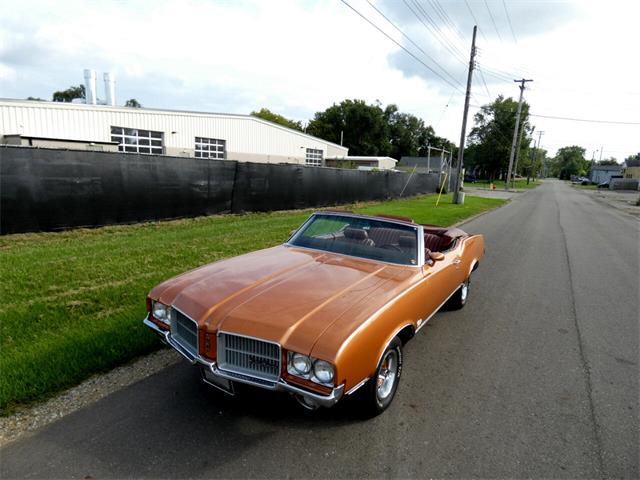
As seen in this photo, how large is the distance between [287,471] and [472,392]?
175cm

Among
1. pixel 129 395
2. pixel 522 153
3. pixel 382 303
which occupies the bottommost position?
pixel 129 395

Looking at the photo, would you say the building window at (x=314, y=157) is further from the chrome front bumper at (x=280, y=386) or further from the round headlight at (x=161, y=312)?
the chrome front bumper at (x=280, y=386)

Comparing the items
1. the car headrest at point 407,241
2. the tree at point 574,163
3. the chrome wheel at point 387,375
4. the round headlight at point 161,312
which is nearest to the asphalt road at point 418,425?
the chrome wheel at point 387,375

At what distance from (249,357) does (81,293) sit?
357 centimetres

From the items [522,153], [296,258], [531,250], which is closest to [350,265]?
[296,258]

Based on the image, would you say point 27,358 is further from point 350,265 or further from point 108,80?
point 108,80

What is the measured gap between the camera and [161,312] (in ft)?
9.94

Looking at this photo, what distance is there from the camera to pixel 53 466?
90.0 inches

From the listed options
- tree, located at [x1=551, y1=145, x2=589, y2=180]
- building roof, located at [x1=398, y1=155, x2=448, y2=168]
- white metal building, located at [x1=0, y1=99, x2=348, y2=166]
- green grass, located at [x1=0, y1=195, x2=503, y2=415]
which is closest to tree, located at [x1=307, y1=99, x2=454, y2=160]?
building roof, located at [x1=398, y1=155, x2=448, y2=168]

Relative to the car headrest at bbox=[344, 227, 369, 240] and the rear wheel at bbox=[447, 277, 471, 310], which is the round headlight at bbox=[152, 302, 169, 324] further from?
the rear wheel at bbox=[447, 277, 471, 310]

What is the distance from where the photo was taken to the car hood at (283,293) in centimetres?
245

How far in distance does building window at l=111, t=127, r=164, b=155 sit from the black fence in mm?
10529

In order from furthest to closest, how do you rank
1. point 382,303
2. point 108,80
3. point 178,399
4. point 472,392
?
point 108,80 → point 472,392 → point 178,399 → point 382,303

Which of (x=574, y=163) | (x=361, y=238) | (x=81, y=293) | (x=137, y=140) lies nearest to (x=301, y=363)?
(x=361, y=238)
